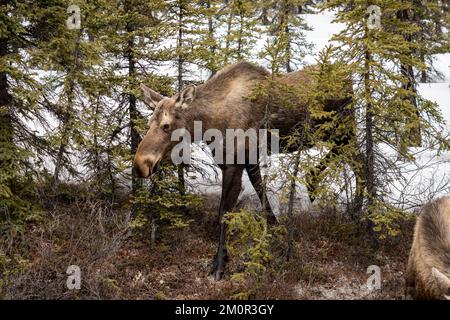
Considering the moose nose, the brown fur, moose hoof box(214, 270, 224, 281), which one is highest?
the brown fur

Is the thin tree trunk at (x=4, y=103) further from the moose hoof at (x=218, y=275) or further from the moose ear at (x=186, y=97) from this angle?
the moose hoof at (x=218, y=275)

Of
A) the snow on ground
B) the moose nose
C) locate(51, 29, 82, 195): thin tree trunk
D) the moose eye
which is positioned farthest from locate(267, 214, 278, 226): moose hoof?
locate(51, 29, 82, 195): thin tree trunk

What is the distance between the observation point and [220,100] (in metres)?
9.22

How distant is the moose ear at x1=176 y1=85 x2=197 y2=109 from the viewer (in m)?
8.48

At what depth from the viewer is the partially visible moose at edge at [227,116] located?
823 cm

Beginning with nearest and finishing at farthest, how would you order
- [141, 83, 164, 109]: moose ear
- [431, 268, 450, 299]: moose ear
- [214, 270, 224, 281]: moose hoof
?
[431, 268, 450, 299]: moose ear → [214, 270, 224, 281]: moose hoof → [141, 83, 164, 109]: moose ear

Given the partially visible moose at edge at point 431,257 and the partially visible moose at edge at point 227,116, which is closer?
the partially visible moose at edge at point 431,257

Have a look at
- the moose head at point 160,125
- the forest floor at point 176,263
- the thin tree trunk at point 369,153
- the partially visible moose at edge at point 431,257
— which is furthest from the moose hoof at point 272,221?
the partially visible moose at edge at point 431,257

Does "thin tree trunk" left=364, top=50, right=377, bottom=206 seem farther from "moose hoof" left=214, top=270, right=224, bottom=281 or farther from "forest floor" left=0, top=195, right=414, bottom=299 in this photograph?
"moose hoof" left=214, top=270, right=224, bottom=281

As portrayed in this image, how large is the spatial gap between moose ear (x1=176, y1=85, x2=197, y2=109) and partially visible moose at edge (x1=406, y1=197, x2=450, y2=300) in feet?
14.9

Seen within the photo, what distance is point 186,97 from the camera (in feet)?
28.2

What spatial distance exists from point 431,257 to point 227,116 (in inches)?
179
